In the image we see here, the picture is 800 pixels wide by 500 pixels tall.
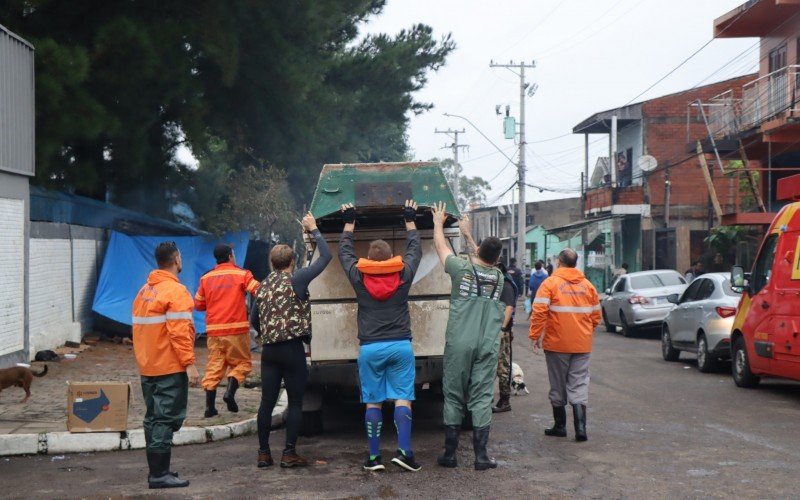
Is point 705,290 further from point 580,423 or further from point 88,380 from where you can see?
point 88,380

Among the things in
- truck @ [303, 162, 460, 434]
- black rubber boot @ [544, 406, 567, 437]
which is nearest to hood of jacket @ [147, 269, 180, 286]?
truck @ [303, 162, 460, 434]

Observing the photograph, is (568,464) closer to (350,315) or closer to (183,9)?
(350,315)

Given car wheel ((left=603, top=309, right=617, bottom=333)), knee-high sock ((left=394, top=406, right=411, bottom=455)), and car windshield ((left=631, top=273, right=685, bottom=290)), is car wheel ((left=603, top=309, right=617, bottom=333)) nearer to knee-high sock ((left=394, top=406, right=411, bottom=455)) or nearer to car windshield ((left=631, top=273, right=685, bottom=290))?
car windshield ((left=631, top=273, right=685, bottom=290))

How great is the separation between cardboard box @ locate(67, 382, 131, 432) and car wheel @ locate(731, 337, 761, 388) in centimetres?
830

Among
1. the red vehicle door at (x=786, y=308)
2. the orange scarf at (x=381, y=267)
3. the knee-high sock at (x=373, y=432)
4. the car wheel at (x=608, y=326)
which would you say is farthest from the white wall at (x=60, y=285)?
the car wheel at (x=608, y=326)

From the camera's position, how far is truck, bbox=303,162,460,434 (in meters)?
8.74

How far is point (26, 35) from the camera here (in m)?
15.6

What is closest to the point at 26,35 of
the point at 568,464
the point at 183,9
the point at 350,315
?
the point at 183,9

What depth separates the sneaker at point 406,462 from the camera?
733 centimetres

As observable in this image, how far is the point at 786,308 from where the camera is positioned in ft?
37.4

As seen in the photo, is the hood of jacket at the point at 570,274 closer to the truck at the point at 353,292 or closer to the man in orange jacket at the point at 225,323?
the truck at the point at 353,292

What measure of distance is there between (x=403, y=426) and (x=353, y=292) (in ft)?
6.62

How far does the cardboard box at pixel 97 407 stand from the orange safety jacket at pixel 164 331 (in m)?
1.77

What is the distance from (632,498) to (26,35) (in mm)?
13320
